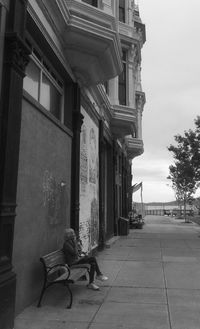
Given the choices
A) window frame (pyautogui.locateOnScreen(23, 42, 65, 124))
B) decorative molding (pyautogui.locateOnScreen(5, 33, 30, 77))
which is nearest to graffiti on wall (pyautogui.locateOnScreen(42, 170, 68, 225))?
window frame (pyautogui.locateOnScreen(23, 42, 65, 124))

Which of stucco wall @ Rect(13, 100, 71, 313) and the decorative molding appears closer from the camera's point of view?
the decorative molding

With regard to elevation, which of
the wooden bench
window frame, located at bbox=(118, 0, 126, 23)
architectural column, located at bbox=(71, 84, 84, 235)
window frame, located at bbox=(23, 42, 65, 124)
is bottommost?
the wooden bench

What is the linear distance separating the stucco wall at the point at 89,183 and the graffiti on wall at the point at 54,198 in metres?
2.19

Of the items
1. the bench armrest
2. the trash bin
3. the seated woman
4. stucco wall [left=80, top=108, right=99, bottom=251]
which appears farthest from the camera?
the trash bin

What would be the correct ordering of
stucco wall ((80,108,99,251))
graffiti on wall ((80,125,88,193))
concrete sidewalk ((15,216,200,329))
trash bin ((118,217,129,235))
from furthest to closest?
1. trash bin ((118,217,129,235))
2. stucco wall ((80,108,99,251))
3. graffiti on wall ((80,125,88,193))
4. concrete sidewalk ((15,216,200,329))

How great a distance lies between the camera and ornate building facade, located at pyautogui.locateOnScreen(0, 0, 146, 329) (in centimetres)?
566

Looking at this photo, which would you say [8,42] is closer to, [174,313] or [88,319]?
[88,319]

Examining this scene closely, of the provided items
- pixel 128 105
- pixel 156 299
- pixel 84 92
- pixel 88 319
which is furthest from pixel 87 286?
pixel 128 105

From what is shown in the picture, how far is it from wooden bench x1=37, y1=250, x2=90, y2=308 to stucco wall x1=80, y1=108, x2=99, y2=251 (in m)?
3.49

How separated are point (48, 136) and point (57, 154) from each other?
81 centimetres

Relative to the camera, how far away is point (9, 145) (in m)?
5.60

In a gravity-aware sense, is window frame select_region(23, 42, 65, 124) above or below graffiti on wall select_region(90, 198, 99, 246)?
above

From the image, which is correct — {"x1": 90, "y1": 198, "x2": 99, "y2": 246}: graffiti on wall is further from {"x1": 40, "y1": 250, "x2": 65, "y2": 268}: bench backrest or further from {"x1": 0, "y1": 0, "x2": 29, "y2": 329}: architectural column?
{"x1": 0, "y1": 0, "x2": 29, "y2": 329}: architectural column

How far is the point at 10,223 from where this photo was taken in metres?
5.63
